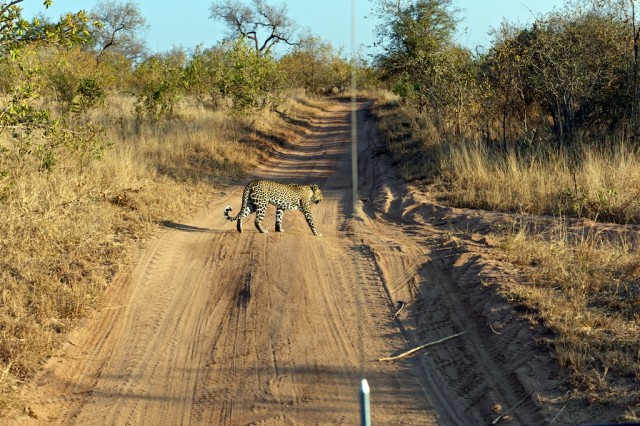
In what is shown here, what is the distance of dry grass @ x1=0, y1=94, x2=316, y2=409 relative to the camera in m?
6.34

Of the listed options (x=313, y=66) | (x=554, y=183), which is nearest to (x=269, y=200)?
(x=554, y=183)

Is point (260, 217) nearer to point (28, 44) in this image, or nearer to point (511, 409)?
point (28, 44)

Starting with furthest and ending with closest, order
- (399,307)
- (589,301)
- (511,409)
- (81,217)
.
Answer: (81,217) < (399,307) < (589,301) < (511,409)

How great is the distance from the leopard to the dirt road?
1.01 feet

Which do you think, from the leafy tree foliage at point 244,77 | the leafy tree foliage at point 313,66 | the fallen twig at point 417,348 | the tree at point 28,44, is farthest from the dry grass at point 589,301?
the leafy tree foliage at point 313,66

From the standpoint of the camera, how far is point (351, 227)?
1088 centimetres

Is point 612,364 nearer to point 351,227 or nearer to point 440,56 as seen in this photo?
point 351,227

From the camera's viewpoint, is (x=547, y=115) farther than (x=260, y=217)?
Yes

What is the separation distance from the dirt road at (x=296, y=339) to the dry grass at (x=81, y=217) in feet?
1.00

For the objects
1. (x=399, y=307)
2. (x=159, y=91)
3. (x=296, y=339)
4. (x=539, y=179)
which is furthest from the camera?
(x=159, y=91)

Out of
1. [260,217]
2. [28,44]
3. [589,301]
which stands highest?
[28,44]

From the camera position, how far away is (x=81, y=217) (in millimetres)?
9539

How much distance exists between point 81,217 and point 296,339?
4.85 metres

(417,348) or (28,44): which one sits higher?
(28,44)
